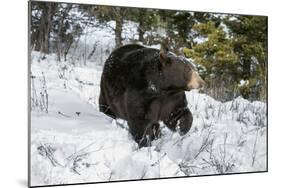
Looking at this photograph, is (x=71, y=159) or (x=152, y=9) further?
(x=152, y=9)

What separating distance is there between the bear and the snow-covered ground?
7 centimetres

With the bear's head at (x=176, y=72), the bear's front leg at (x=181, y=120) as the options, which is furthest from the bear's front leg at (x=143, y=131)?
the bear's head at (x=176, y=72)

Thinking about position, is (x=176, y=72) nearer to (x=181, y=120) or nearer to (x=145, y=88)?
(x=145, y=88)

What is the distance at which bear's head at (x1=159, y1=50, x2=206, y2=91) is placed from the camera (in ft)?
14.6

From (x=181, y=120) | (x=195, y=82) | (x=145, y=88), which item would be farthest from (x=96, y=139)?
(x=195, y=82)

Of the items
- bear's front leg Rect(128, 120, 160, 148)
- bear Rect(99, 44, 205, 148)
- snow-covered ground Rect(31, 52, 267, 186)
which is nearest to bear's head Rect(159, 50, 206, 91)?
bear Rect(99, 44, 205, 148)

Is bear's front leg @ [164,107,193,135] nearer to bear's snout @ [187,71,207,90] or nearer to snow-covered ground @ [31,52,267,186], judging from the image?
snow-covered ground @ [31,52,267,186]

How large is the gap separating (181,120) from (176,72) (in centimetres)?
40

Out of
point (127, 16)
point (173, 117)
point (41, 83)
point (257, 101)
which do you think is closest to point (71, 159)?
point (41, 83)

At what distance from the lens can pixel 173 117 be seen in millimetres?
4531

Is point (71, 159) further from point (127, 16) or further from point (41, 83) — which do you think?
point (127, 16)

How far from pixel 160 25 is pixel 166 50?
208 millimetres

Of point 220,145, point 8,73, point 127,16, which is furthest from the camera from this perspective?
point 220,145

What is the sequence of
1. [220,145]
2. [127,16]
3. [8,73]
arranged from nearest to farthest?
[8,73]
[127,16]
[220,145]
